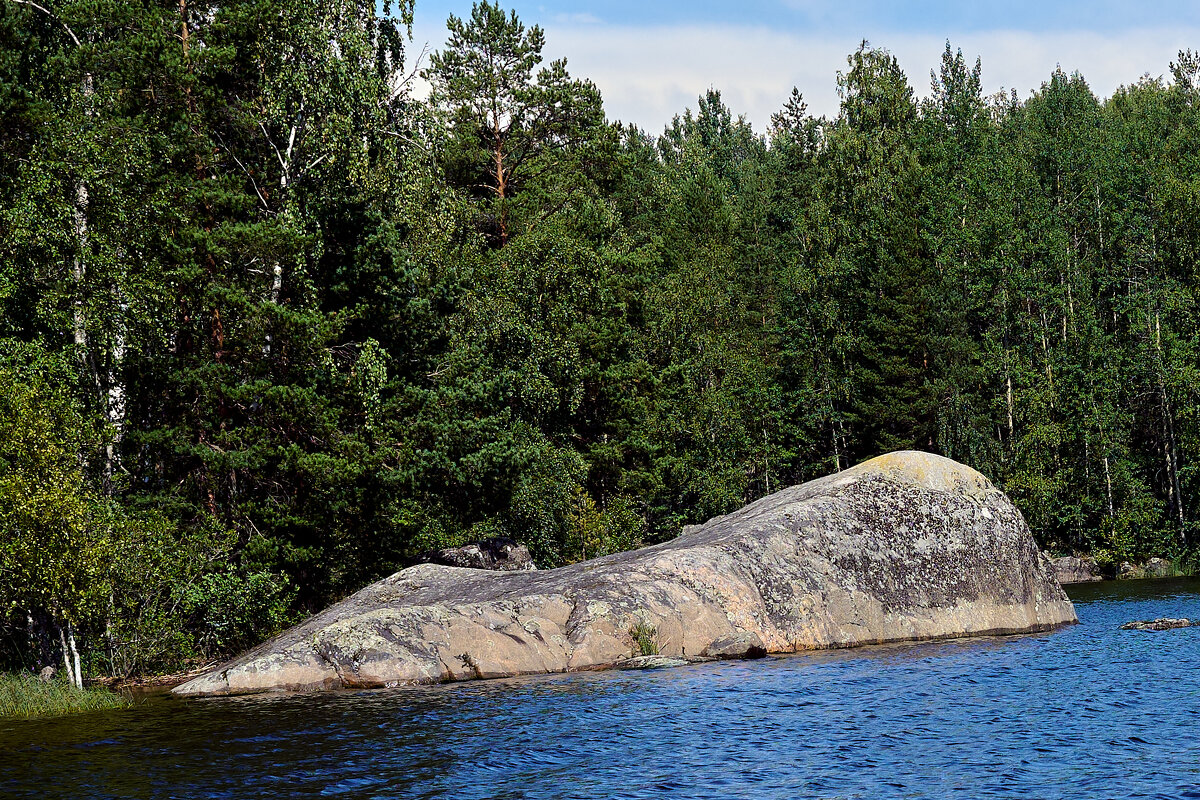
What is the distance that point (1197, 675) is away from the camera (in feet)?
68.4

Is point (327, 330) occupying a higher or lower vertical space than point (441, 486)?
higher

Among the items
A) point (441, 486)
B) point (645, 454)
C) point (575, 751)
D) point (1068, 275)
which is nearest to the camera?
point (575, 751)

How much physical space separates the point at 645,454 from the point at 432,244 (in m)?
22.3

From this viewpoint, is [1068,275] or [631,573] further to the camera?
[1068,275]

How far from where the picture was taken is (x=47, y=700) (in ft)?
77.3

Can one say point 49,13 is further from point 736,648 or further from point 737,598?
point 736,648

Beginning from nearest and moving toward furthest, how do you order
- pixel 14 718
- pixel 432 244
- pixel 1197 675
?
pixel 1197 675
pixel 14 718
pixel 432 244

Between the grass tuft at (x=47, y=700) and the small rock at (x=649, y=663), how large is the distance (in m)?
10.8

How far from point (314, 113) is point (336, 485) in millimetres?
11733

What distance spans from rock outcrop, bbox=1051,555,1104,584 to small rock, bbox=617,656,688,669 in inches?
1573

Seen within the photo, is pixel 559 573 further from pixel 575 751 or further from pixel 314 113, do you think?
A: pixel 314 113

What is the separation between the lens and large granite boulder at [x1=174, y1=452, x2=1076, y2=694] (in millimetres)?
24125

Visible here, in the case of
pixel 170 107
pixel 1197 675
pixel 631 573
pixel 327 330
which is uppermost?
pixel 170 107

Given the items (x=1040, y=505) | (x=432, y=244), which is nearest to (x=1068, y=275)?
(x=1040, y=505)
